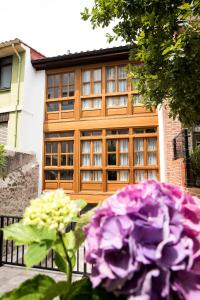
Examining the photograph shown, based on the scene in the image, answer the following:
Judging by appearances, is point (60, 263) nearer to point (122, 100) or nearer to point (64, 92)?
point (122, 100)

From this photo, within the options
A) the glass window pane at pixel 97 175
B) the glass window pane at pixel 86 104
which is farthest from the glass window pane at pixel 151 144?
the glass window pane at pixel 86 104

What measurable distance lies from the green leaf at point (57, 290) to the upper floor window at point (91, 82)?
12.9 m

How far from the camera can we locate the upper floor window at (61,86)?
13938 mm

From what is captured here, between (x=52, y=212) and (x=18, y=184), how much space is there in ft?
35.9

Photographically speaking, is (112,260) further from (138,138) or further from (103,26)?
(138,138)

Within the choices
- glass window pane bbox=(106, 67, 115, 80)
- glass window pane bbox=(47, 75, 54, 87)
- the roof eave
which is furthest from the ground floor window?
the roof eave

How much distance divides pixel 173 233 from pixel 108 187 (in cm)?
1180

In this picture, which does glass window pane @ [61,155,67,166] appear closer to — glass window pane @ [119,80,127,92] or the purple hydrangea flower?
glass window pane @ [119,80,127,92]

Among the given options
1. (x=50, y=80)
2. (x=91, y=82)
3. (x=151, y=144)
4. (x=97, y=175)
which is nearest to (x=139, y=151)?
(x=151, y=144)

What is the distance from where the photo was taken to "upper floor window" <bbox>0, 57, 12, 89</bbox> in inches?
581

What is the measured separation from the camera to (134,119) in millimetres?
12477

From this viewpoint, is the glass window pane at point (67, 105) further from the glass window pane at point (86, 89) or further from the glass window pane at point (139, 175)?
the glass window pane at point (139, 175)

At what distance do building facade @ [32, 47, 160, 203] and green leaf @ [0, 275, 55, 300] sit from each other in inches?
446

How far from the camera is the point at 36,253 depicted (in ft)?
2.88
